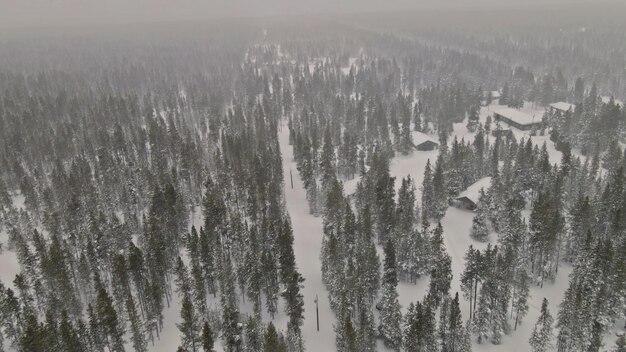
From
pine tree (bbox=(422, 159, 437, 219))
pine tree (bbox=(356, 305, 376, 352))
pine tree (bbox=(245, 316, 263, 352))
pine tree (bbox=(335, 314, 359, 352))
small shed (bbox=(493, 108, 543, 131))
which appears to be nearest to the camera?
pine tree (bbox=(335, 314, 359, 352))

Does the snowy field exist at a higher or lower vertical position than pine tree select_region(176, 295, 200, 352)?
lower

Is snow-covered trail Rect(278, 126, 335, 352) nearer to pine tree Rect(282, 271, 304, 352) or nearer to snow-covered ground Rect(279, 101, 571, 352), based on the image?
snow-covered ground Rect(279, 101, 571, 352)

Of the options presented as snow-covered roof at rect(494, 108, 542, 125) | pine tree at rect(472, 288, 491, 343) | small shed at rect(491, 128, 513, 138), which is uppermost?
snow-covered roof at rect(494, 108, 542, 125)

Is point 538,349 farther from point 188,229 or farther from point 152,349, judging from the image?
point 188,229

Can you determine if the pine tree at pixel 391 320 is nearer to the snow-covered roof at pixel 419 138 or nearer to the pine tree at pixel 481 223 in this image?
the pine tree at pixel 481 223

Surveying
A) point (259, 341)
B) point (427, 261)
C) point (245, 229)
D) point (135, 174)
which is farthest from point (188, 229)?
point (427, 261)

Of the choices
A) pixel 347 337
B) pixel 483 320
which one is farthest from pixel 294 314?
pixel 483 320

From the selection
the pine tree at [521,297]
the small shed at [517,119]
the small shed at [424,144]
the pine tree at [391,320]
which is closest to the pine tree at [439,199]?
the pine tree at [521,297]

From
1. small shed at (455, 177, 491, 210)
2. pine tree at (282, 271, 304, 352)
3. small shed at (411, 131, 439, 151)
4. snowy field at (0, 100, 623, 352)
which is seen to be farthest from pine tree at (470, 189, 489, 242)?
small shed at (411, 131, 439, 151)
